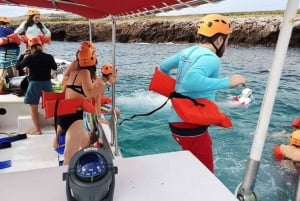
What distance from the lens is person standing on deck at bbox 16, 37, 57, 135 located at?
3.62 meters

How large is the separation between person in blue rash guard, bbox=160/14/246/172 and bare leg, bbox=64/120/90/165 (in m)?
1.03

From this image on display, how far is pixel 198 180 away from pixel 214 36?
3.91 feet

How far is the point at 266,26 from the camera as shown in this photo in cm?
3544

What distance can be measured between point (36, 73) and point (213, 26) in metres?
2.43

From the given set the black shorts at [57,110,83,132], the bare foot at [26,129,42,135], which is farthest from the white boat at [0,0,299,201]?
the bare foot at [26,129,42,135]

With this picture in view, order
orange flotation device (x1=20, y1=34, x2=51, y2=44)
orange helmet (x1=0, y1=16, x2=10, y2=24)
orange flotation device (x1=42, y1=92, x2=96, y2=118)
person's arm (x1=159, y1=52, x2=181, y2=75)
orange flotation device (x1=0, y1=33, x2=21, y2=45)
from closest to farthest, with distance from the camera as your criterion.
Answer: person's arm (x1=159, y1=52, x2=181, y2=75) < orange flotation device (x1=42, y1=92, x2=96, y2=118) < orange flotation device (x1=20, y1=34, x2=51, y2=44) < orange flotation device (x1=0, y1=33, x2=21, y2=45) < orange helmet (x1=0, y1=16, x2=10, y2=24)

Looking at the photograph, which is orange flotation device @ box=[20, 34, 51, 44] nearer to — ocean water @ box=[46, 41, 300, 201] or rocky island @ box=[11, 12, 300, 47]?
ocean water @ box=[46, 41, 300, 201]

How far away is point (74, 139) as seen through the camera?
2.82 m

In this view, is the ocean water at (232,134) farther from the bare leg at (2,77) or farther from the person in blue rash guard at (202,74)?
the bare leg at (2,77)

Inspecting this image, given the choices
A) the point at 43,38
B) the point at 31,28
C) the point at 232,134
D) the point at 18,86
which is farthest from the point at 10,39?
the point at 232,134

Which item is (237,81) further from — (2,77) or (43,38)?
(2,77)

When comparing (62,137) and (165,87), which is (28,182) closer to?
(165,87)

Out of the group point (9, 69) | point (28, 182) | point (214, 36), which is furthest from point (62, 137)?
point (9, 69)

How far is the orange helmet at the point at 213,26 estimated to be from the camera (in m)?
1.98
